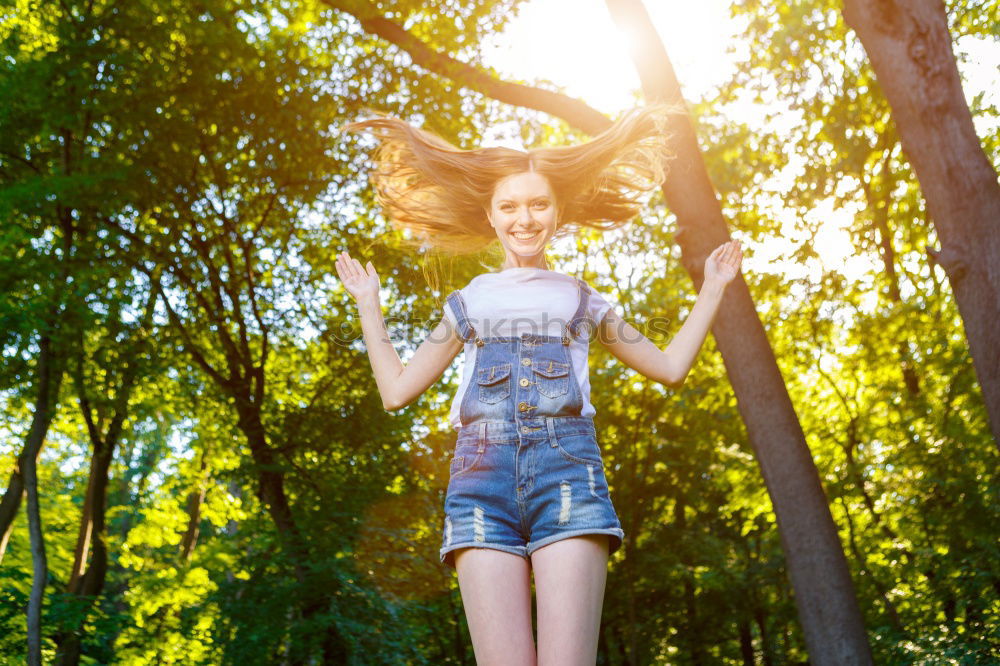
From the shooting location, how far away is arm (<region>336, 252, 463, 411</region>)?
9.46ft

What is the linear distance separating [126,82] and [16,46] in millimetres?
1136

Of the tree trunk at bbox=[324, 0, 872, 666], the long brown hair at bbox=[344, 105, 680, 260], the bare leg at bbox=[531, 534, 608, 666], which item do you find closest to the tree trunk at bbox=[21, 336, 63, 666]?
the tree trunk at bbox=[324, 0, 872, 666]

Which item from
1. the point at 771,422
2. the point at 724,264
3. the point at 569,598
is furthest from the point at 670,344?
the point at 771,422

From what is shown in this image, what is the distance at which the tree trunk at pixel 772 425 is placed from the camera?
6949 millimetres

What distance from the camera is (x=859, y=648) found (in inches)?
271

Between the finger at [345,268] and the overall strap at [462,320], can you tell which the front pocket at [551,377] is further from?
the finger at [345,268]

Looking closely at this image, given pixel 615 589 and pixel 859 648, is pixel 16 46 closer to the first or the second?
pixel 859 648

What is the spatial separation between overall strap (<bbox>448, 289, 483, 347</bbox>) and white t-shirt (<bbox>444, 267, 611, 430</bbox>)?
0.01m

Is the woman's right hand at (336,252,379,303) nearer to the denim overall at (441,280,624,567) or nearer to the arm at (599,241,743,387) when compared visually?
the denim overall at (441,280,624,567)

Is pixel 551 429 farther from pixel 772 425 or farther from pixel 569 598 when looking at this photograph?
pixel 772 425

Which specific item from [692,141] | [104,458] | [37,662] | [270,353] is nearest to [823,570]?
[692,141]

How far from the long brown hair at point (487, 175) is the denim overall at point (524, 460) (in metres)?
0.67

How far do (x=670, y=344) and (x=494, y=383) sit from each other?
0.59 metres

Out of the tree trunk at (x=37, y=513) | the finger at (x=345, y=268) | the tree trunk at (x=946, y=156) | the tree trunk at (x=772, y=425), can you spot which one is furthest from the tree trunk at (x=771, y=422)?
the tree trunk at (x=37, y=513)
